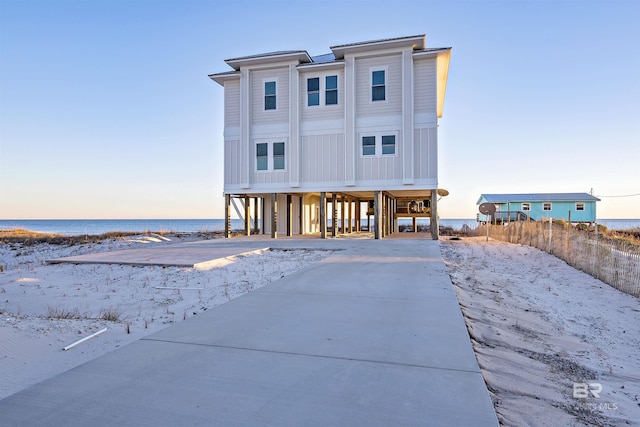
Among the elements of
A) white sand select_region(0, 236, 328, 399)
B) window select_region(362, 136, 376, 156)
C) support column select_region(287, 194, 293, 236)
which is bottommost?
white sand select_region(0, 236, 328, 399)

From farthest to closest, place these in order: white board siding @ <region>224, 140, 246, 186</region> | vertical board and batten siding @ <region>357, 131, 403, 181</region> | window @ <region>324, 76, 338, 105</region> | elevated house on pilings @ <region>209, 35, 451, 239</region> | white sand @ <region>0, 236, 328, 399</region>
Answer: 1. white board siding @ <region>224, 140, 246, 186</region>
2. window @ <region>324, 76, 338, 105</region>
3. vertical board and batten siding @ <region>357, 131, 403, 181</region>
4. elevated house on pilings @ <region>209, 35, 451, 239</region>
5. white sand @ <region>0, 236, 328, 399</region>

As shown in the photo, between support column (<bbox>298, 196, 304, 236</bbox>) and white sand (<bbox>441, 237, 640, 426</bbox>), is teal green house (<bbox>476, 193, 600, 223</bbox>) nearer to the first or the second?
support column (<bbox>298, 196, 304, 236</bbox>)

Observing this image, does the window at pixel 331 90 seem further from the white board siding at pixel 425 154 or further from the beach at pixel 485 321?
the beach at pixel 485 321

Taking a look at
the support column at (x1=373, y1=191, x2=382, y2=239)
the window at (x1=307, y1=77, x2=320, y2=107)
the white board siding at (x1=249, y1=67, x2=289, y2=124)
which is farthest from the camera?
the white board siding at (x1=249, y1=67, x2=289, y2=124)

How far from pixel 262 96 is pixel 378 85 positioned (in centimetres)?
538

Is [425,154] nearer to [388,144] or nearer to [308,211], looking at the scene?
[388,144]

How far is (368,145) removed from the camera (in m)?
16.1

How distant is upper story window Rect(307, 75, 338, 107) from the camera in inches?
653

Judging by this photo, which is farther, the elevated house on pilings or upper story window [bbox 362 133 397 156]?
upper story window [bbox 362 133 397 156]

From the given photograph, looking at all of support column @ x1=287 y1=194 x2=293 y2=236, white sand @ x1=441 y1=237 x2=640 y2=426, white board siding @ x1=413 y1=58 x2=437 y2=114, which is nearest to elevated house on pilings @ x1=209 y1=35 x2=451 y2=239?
white board siding @ x1=413 y1=58 x2=437 y2=114

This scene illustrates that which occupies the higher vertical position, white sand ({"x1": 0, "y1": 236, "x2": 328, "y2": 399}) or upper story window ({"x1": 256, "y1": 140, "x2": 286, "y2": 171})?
upper story window ({"x1": 256, "y1": 140, "x2": 286, "y2": 171})

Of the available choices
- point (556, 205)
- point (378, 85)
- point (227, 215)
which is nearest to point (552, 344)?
point (378, 85)

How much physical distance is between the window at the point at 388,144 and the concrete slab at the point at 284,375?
1170cm

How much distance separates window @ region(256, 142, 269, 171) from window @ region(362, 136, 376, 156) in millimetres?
4516
